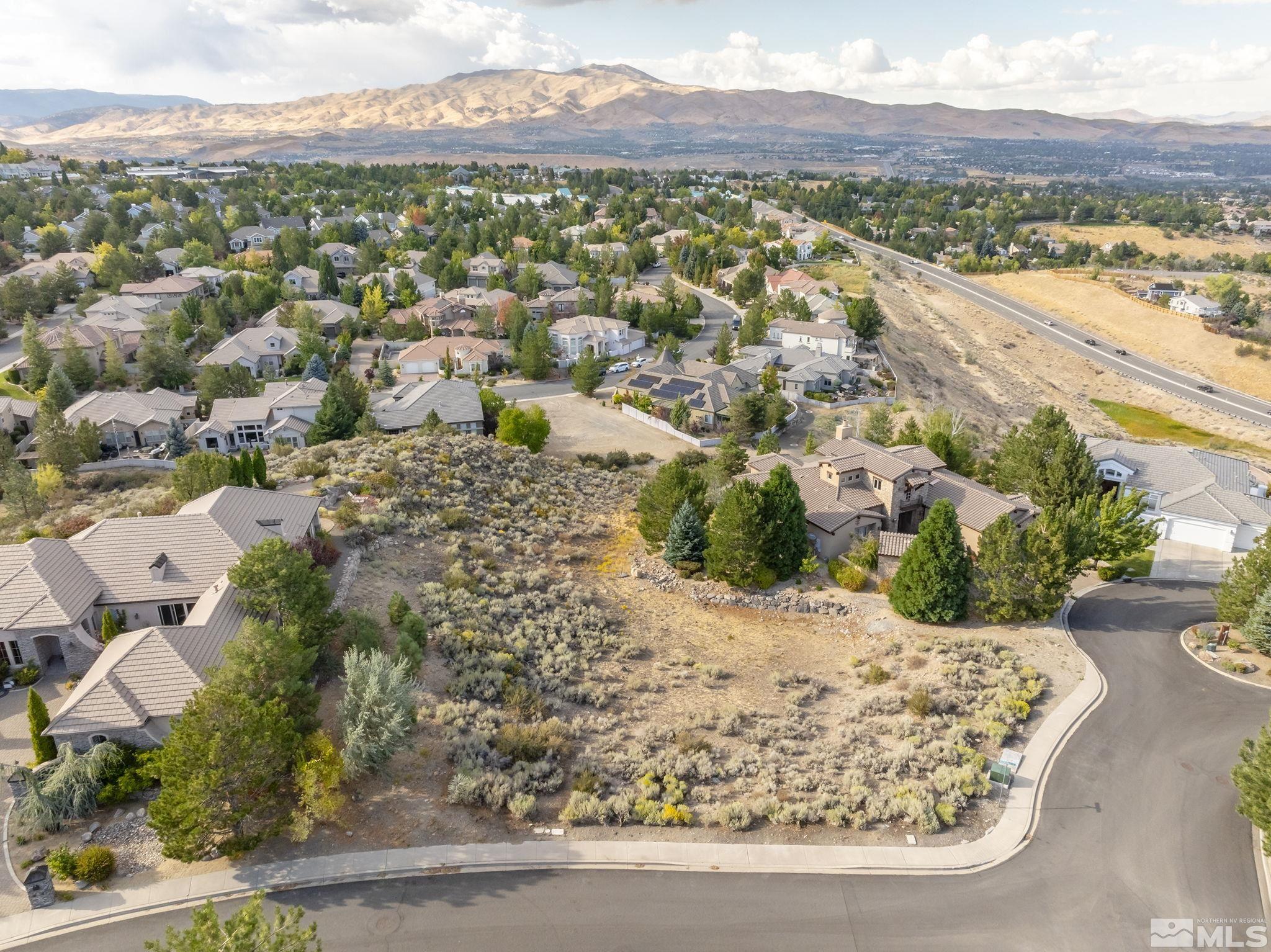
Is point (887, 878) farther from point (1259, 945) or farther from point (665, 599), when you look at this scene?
point (665, 599)

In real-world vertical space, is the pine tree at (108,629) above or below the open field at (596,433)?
above

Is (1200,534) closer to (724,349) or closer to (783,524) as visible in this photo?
(783,524)

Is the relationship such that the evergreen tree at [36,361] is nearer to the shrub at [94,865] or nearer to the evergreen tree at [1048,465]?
the shrub at [94,865]

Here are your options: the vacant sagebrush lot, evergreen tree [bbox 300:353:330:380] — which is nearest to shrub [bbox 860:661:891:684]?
the vacant sagebrush lot

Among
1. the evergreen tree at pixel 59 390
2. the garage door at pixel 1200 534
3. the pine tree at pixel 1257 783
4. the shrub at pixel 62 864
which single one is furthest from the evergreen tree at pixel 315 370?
the pine tree at pixel 1257 783

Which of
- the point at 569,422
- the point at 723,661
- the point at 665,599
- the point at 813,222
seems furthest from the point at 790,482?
the point at 813,222

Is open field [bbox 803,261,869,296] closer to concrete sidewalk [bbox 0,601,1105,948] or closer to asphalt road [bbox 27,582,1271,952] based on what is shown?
asphalt road [bbox 27,582,1271,952]

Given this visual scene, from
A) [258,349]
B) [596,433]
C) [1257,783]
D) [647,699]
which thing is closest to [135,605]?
[647,699]
